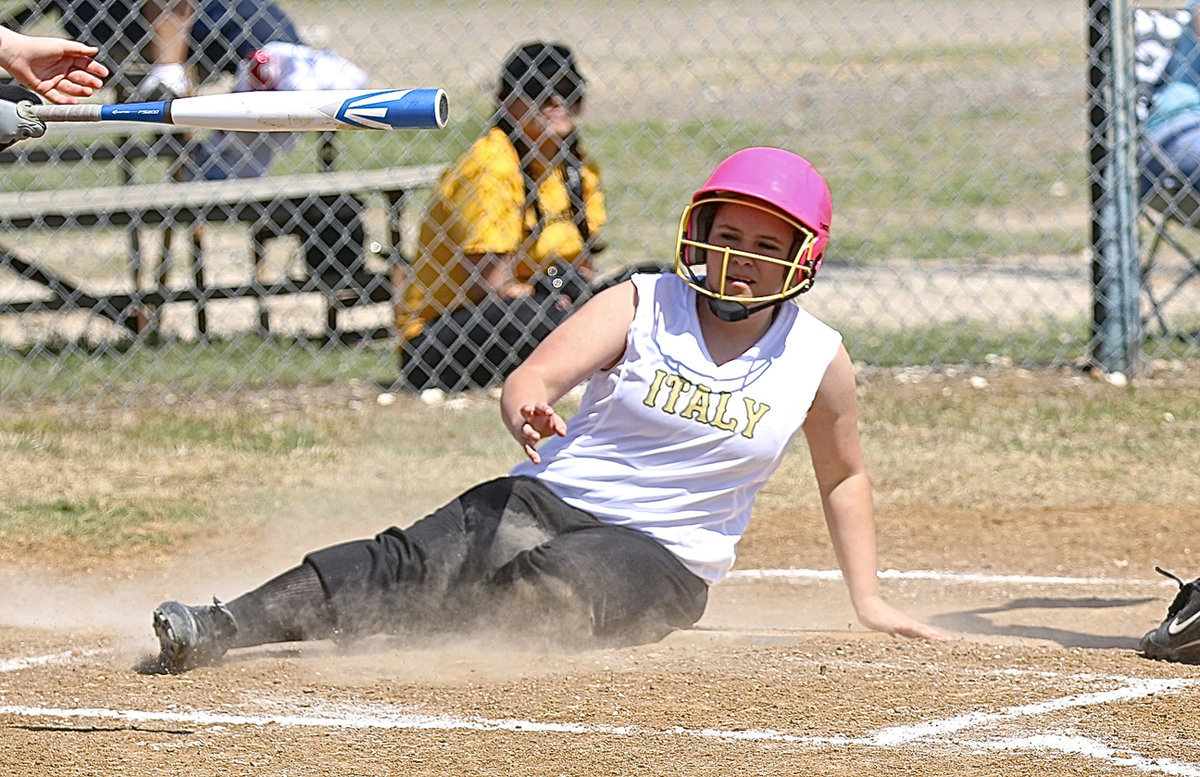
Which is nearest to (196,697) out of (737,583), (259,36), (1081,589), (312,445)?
(737,583)

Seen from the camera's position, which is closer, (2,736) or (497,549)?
(2,736)

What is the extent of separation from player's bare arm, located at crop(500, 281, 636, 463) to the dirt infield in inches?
21.9

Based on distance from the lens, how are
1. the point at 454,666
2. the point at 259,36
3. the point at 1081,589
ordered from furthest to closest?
the point at 259,36, the point at 1081,589, the point at 454,666

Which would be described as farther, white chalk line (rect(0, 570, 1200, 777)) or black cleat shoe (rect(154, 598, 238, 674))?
black cleat shoe (rect(154, 598, 238, 674))

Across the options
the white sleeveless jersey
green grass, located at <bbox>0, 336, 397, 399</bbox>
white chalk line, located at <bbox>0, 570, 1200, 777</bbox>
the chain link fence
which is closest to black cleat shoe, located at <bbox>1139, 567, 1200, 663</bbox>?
white chalk line, located at <bbox>0, 570, 1200, 777</bbox>

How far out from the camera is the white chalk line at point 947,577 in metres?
4.81

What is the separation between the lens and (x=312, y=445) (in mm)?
6391

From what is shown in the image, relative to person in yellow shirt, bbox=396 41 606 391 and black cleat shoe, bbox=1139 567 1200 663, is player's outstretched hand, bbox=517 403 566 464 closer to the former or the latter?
black cleat shoe, bbox=1139 567 1200 663

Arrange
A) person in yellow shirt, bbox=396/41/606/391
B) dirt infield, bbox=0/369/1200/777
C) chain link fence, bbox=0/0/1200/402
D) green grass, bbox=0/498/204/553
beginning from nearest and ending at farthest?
dirt infield, bbox=0/369/1200/777 < green grass, bbox=0/498/204/553 < person in yellow shirt, bbox=396/41/606/391 < chain link fence, bbox=0/0/1200/402

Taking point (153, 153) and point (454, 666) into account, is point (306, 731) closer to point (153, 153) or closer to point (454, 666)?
point (454, 666)

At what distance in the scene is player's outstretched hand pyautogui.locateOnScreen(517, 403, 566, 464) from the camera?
344cm

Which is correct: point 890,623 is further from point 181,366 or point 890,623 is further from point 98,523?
point 181,366

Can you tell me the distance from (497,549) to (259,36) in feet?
14.3

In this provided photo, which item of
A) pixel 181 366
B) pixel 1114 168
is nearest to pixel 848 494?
pixel 1114 168
